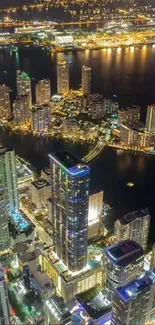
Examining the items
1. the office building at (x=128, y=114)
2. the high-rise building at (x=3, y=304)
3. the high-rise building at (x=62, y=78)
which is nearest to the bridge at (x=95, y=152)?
the office building at (x=128, y=114)

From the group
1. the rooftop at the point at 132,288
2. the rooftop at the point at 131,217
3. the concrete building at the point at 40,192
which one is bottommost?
the concrete building at the point at 40,192

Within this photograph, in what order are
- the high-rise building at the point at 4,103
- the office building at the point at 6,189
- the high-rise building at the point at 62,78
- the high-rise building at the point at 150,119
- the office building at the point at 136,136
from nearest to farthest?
the office building at the point at 6,189, the office building at the point at 136,136, the high-rise building at the point at 150,119, the high-rise building at the point at 4,103, the high-rise building at the point at 62,78

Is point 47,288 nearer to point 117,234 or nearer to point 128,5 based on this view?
point 117,234

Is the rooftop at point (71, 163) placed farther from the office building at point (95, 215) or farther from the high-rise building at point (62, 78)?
the high-rise building at point (62, 78)

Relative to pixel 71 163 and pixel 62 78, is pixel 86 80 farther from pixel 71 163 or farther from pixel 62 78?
pixel 71 163

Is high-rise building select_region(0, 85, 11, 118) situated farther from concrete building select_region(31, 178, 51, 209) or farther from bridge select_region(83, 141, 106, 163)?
concrete building select_region(31, 178, 51, 209)

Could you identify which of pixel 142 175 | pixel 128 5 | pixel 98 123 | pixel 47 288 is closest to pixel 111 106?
pixel 98 123

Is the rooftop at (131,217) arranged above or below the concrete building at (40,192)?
above

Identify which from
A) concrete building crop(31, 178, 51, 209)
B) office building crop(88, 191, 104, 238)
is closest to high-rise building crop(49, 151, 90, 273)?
office building crop(88, 191, 104, 238)
